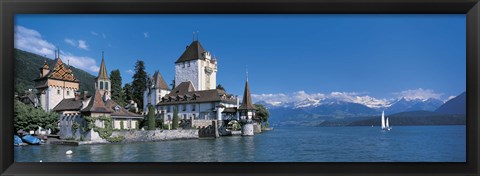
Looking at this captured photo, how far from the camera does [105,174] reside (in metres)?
2.38

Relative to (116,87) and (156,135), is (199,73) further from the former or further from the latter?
(156,135)

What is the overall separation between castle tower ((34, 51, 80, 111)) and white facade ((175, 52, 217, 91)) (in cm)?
859

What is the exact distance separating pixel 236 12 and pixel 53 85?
41.2 ft

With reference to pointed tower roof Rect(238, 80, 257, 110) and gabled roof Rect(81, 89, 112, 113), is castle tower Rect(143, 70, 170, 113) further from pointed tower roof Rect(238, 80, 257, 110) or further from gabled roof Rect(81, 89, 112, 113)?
gabled roof Rect(81, 89, 112, 113)

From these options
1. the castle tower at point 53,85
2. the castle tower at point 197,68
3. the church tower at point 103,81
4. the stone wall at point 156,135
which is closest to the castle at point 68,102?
the castle tower at point 53,85

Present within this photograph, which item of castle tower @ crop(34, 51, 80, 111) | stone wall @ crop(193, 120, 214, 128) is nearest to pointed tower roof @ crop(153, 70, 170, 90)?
stone wall @ crop(193, 120, 214, 128)

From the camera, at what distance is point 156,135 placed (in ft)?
50.3

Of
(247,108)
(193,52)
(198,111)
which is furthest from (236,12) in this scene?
(193,52)

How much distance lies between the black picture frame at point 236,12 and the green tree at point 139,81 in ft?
60.6

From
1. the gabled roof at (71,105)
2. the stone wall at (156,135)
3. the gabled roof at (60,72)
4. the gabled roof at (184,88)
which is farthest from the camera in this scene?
the gabled roof at (184,88)

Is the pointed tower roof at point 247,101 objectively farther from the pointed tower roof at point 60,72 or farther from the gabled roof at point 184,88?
the pointed tower roof at point 60,72

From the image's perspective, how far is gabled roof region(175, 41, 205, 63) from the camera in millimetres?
22291

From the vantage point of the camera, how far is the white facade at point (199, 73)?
21859 millimetres

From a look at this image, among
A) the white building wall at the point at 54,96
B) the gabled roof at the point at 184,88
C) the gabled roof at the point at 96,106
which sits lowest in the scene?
the gabled roof at the point at 96,106
